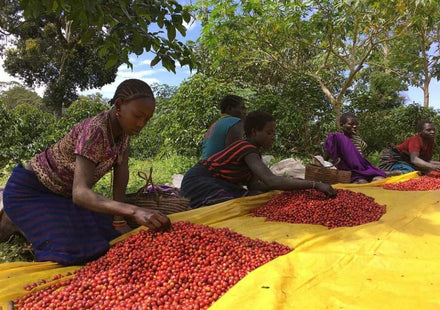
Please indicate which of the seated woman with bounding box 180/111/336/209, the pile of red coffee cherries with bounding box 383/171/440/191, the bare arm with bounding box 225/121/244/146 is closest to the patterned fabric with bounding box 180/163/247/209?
the seated woman with bounding box 180/111/336/209

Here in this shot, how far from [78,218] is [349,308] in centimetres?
161

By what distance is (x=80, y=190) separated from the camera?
186 centimetres

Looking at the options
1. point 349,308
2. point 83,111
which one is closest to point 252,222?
point 349,308

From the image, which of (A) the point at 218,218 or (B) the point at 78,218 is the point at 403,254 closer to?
(A) the point at 218,218

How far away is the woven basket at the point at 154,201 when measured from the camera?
2.53 metres

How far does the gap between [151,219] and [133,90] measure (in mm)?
711

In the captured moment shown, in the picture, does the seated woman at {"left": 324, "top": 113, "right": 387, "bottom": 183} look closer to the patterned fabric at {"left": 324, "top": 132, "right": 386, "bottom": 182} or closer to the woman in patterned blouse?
the patterned fabric at {"left": 324, "top": 132, "right": 386, "bottom": 182}

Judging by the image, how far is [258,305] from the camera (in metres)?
1.33

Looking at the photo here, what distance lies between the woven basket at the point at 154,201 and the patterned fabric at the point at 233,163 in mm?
548

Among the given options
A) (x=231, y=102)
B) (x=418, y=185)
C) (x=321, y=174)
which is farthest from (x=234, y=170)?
(x=418, y=185)

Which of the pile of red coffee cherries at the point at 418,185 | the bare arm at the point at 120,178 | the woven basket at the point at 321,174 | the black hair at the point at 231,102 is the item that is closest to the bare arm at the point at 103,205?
the bare arm at the point at 120,178

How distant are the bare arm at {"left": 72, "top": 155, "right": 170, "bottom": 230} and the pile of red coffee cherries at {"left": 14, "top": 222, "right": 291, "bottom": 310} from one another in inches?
3.8

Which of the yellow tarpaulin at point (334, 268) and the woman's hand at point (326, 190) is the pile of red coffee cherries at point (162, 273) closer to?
the yellow tarpaulin at point (334, 268)

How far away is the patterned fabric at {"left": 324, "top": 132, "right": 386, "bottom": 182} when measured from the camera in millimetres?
4719
